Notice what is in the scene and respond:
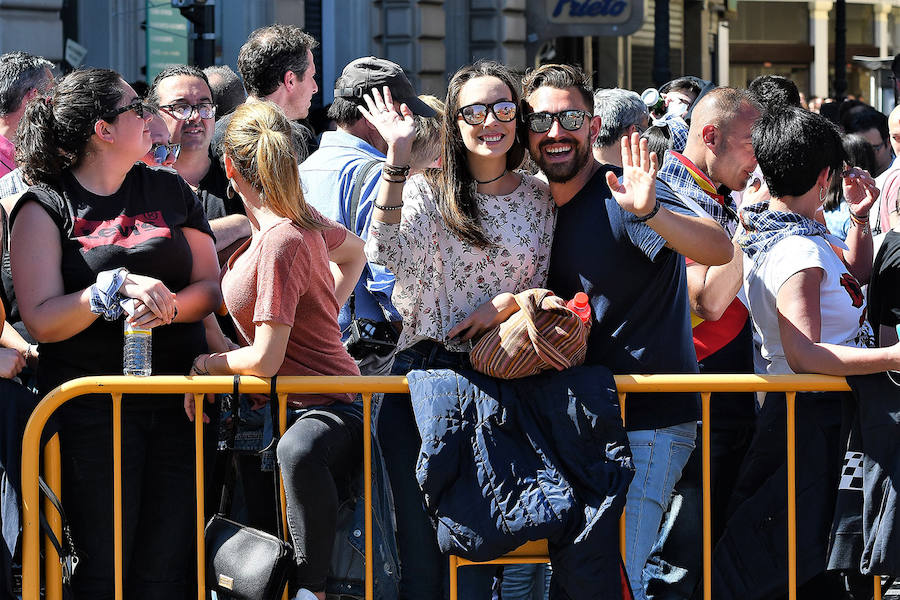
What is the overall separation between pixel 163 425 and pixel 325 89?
39.5ft

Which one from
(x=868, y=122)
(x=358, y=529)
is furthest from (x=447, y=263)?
(x=868, y=122)

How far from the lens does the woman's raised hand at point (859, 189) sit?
15.5ft

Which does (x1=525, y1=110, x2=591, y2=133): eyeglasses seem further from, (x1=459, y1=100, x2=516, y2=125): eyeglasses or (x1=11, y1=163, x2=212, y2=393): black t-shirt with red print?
(x1=11, y1=163, x2=212, y2=393): black t-shirt with red print

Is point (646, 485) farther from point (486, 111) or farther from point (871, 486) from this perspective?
point (486, 111)

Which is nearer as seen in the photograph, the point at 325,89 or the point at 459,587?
the point at 459,587

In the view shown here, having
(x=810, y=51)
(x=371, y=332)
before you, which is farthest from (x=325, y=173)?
(x=810, y=51)

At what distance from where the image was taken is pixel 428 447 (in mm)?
3828

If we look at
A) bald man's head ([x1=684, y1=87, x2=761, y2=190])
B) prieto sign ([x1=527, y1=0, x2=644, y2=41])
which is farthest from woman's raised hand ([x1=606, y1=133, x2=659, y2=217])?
prieto sign ([x1=527, y1=0, x2=644, y2=41])

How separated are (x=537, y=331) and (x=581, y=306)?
17 centimetres

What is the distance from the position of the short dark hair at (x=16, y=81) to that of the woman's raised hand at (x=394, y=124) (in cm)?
225

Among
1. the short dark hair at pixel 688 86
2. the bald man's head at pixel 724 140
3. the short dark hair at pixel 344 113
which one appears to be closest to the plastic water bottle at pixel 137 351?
the short dark hair at pixel 344 113

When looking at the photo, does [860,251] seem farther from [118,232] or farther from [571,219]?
[118,232]

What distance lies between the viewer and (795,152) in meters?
4.31

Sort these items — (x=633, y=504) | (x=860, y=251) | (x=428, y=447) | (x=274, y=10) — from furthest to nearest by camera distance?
(x=274, y=10), (x=860, y=251), (x=633, y=504), (x=428, y=447)
